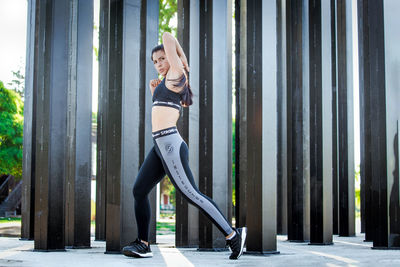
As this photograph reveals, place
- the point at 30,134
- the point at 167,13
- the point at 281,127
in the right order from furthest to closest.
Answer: the point at 167,13, the point at 281,127, the point at 30,134

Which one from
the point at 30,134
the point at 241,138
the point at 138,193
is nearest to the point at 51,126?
the point at 138,193

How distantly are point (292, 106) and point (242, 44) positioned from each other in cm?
133

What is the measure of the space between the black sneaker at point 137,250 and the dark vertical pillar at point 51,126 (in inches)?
41.4

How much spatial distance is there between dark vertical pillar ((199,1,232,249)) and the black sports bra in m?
0.96

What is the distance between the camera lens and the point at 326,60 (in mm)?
7613

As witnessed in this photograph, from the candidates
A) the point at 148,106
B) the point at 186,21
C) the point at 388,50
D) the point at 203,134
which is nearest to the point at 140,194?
the point at 203,134

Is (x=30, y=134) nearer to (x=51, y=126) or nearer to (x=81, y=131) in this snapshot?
(x=81, y=131)

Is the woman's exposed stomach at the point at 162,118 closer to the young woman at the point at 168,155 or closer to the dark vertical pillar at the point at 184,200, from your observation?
the young woman at the point at 168,155

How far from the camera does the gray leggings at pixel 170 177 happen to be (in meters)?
5.05

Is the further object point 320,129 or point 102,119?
point 102,119

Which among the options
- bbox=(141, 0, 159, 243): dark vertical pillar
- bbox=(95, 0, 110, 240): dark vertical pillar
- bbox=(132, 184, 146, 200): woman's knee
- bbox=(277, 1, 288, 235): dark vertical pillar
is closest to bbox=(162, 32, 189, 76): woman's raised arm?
bbox=(132, 184, 146, 200): woman's knee

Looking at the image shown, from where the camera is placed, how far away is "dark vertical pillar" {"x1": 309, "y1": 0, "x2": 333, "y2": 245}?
743cm

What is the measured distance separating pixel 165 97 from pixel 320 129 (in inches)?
121

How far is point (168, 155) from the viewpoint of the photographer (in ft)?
17.1
